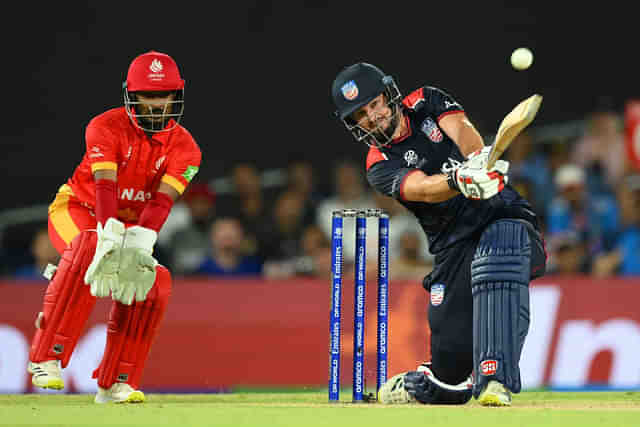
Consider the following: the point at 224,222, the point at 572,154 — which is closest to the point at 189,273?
the point at 224,222

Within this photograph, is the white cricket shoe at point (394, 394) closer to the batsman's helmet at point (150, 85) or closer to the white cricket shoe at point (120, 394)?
the white cricket shoe at point (120, 394)

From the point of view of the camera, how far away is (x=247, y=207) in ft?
29.4

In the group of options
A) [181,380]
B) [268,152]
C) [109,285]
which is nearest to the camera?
[109,285]

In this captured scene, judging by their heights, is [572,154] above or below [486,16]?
below

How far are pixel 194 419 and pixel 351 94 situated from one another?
1747mm

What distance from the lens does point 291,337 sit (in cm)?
787

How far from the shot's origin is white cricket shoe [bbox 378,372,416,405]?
5500mm

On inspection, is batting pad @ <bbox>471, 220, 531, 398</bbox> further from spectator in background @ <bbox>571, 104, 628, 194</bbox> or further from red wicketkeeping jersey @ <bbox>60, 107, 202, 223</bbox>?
spectator in background @ <bbox>571, 104, 628, 194</bbox>

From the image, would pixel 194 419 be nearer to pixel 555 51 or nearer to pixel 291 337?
pixel 291 337

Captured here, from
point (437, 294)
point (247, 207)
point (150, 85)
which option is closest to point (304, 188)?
point (247, 207)

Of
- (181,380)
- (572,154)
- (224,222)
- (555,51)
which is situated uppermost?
(555,51)

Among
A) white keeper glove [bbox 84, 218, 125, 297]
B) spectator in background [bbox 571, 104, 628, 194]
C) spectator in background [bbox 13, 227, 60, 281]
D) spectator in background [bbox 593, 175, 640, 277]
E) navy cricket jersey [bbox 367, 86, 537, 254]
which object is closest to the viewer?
white keeper glove [bbox 84, 218, 125, 297]

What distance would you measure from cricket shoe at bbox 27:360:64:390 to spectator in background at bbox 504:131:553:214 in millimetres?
4729

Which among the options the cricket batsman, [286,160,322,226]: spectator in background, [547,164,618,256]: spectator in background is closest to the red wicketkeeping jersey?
the cricket batsman
